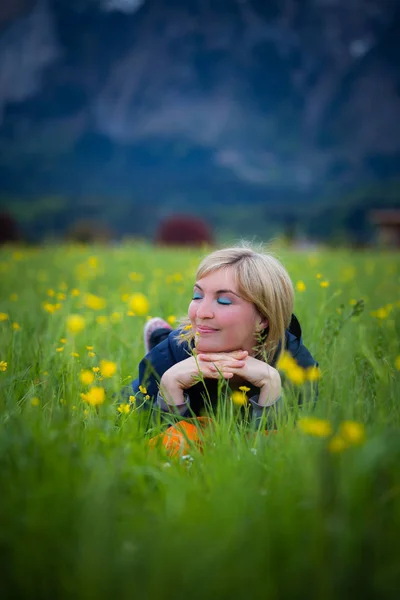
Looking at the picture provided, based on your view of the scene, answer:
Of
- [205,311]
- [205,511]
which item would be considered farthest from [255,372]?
[205,511]

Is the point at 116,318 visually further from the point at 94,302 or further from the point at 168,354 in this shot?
the point at 168,354

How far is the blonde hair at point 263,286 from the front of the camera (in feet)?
7.46

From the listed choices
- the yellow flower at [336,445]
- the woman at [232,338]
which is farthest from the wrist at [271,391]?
the yellow flower at [336,445]

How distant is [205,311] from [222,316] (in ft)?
0.27

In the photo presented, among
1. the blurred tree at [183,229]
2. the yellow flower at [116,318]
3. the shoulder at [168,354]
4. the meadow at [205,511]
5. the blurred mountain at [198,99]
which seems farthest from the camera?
the blurred mountain at [198,99]

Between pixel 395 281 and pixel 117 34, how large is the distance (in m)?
192

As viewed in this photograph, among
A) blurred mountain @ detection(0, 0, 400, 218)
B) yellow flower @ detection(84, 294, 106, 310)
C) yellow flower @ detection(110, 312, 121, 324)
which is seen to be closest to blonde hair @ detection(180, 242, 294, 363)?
yellow flower @ detection(84, 294, 106, 310)

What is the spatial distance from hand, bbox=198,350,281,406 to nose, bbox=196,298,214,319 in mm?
195

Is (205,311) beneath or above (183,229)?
beneath

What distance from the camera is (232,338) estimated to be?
7.35ft

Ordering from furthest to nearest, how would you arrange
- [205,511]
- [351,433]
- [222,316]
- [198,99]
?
[198,99]
[222,316]
[205,511]
[351,433]

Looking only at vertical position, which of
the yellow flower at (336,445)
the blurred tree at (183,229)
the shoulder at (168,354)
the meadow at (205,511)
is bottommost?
the meadow at (205,511)

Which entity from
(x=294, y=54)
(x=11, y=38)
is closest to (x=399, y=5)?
(x=294, y=54)

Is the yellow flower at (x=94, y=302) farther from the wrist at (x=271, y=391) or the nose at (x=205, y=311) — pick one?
the wrist at (x=271, y=391)
